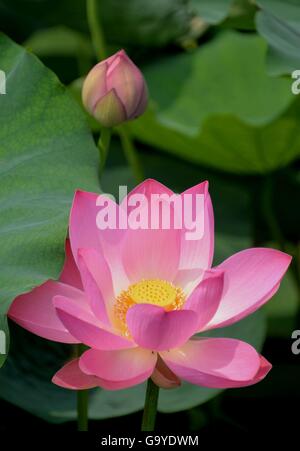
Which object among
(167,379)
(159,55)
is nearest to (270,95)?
(159,55)

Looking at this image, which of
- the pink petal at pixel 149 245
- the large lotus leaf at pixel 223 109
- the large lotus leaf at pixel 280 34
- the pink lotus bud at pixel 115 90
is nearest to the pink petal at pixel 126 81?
the pink lotus bud at pixel 115 90

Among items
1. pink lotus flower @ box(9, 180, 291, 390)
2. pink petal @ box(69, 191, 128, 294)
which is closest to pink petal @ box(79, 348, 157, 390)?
pink lotus flower @ box(9, 180, 291, 390)

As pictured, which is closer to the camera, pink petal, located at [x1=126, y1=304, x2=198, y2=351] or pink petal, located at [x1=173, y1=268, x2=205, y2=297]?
pink petal, located at [x1=126, y1=304, x2=198, y2=351]

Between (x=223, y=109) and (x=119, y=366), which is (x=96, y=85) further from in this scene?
(x=223, y=109)

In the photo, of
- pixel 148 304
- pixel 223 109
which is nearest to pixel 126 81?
pixel 148 304

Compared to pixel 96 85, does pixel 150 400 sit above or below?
below

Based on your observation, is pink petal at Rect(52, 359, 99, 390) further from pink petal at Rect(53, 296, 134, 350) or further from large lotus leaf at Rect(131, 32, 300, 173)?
large lotus leaf at Rect(131, 32, 300, 173)

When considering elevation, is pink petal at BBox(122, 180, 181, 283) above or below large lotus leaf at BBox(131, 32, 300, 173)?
above
